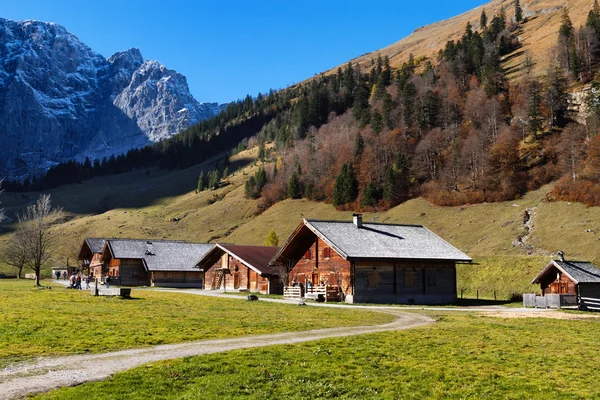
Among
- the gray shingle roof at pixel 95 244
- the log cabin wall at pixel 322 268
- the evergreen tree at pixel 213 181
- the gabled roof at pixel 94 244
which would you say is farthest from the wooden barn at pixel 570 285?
the evergreen tree at pixel 213 181

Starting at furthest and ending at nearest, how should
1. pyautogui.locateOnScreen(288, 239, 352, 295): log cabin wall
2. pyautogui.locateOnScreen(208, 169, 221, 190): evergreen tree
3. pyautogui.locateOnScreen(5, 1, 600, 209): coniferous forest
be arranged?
pyautogui.locateOnScreen(208, 169, 221, 190): evergreen tree → pyautogui.locateOnScreen(5, 1, 600, 209): coniferous forest → pyautogui.locateOnScreen(288, 239, 352, 295): log cabin wall

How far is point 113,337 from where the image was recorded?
2077 cm

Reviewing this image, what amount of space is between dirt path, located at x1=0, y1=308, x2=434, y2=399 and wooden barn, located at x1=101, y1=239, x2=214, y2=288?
188 ft

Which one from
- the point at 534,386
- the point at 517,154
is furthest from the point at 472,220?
the point at 534,386

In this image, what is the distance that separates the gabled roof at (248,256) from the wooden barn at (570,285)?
28657 millimetres

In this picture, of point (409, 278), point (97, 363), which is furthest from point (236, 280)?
point (97, 363)

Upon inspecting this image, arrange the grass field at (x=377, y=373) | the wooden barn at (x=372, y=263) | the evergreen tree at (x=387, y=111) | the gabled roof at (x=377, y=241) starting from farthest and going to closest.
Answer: the evergreen tree at (x=387, y=111), the gabled roof at (x=377, y=241), the wooden barn at (x=372, y=263), the grass field at (x=377, y=373)

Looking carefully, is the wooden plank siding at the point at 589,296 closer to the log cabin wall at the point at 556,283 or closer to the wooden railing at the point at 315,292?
the log cabin wall at the point at 556,283

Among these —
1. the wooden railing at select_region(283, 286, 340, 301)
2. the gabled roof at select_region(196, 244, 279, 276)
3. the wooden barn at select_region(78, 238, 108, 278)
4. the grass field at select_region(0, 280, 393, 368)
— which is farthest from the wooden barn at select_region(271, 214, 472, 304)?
the wooden barn at select_region(78, 238, 108, 278)

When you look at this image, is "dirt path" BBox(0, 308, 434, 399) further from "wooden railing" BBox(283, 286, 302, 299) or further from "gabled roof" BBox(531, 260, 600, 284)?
"gabled roof" BBox(531, 260, 600, 284)

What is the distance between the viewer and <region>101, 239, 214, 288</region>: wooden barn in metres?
78.1

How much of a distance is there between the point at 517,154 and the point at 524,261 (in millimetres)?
50675

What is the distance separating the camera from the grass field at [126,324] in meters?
19.1

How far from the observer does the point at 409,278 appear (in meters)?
51.5
